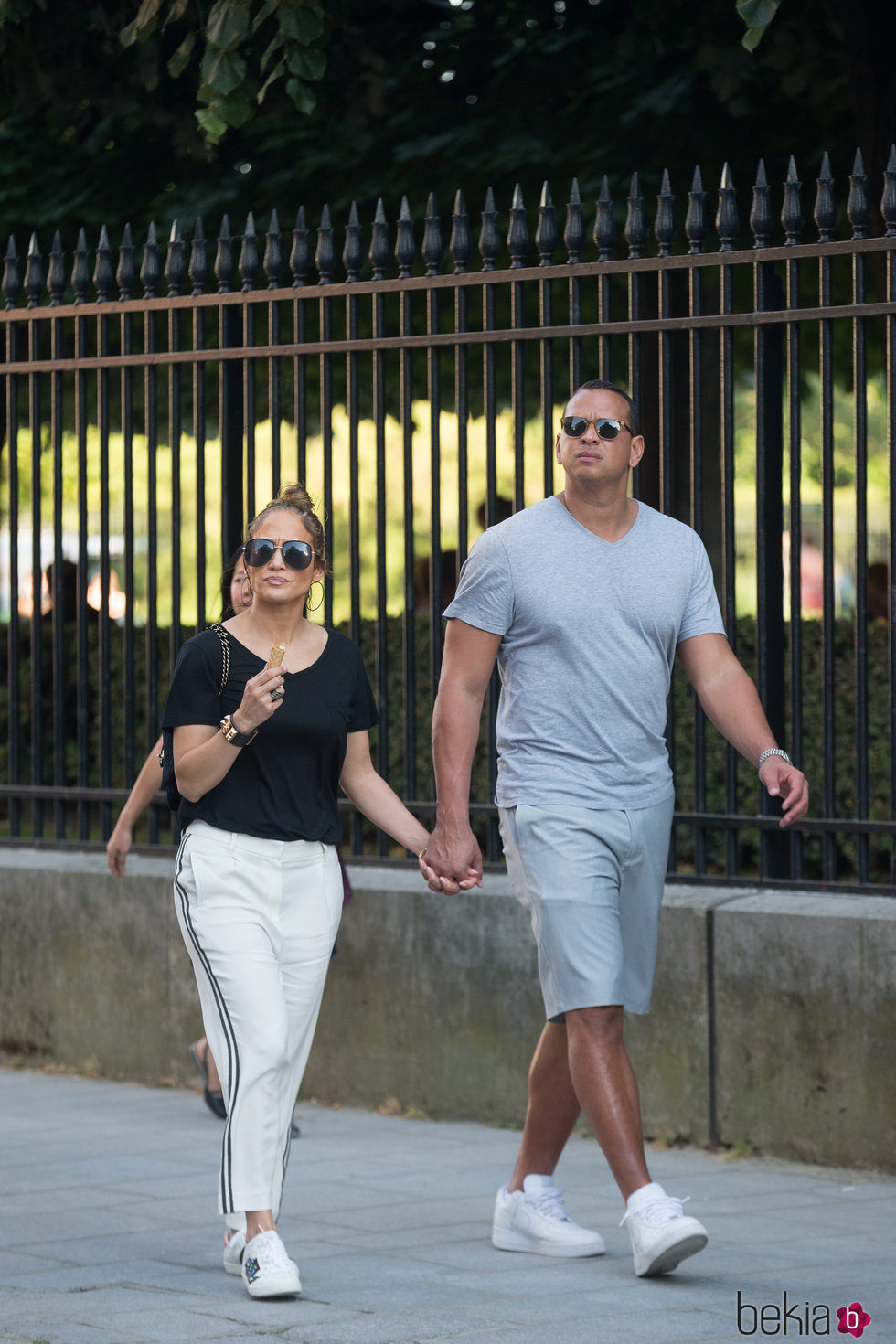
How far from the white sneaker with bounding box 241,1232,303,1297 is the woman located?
1.05 meters

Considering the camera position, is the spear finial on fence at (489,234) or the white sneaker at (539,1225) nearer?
the white sneaker at (539,1225)

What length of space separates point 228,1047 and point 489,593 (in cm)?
117

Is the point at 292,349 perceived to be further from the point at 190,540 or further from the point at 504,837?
the point at 190,540

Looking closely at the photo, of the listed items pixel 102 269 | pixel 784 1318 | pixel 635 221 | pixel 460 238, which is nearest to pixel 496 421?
pixel 460 238

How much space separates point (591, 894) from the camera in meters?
4.80

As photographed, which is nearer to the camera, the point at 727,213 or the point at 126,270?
the point at 727,213

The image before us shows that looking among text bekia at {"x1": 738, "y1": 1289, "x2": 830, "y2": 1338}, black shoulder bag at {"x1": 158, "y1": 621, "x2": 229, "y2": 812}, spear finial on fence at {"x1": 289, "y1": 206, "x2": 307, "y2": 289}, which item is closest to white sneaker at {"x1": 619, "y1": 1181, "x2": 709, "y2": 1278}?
text bekia at {"x1": 738, "y1": 1289, "x2": 830, "y2": 1338}

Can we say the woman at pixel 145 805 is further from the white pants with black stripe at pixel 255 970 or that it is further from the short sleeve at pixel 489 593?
the white pants with black stripe at pixel 255 970

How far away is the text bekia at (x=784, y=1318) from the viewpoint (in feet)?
13.6

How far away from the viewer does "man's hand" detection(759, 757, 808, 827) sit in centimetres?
467

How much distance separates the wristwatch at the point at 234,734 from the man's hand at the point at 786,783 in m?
1.13

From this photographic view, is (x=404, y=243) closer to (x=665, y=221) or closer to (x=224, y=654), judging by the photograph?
(x=665, y=221)

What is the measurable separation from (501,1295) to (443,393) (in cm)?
723

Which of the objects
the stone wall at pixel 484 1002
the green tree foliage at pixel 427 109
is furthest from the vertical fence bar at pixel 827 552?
the green tree foliage at pixel 427 109
